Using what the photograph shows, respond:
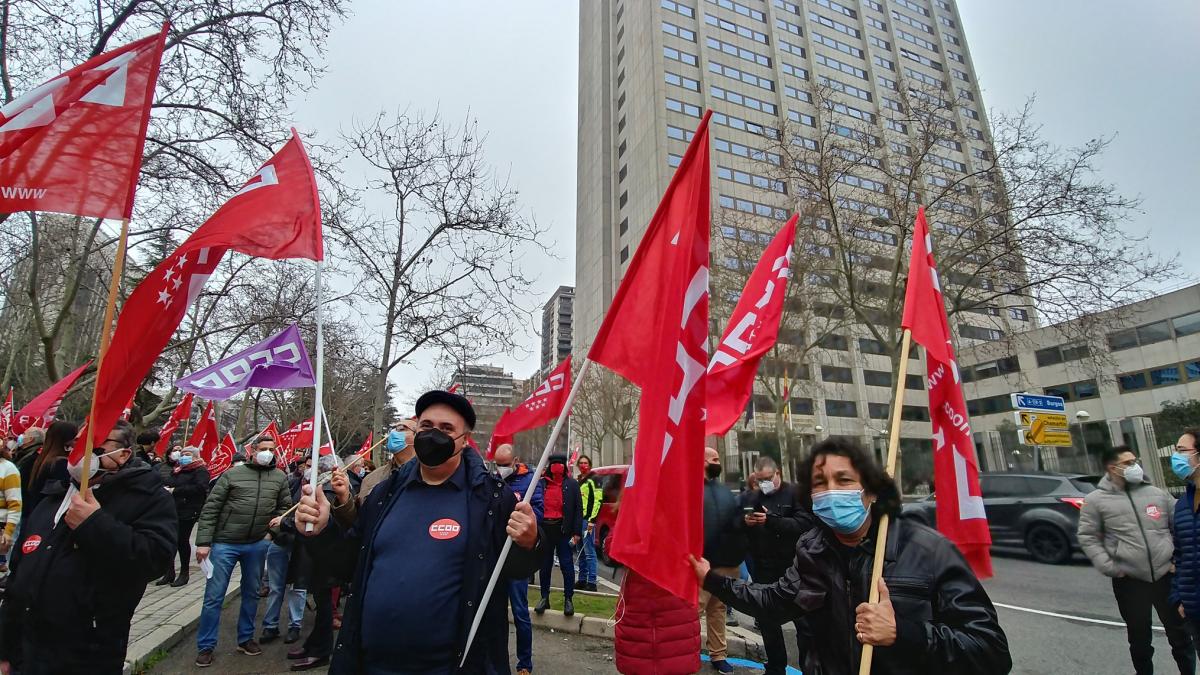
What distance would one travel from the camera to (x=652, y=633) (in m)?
4.09

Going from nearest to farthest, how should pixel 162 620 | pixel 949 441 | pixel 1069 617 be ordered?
pixel 949 441 < pixel 162 620 < pixel 1069 617

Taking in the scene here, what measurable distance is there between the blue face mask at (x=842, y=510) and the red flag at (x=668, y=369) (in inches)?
20.7

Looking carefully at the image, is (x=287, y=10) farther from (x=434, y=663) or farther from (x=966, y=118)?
(x=966, y=118)

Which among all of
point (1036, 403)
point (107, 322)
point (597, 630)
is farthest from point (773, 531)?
point (1036, 403)

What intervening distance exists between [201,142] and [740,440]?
38960 millimetres

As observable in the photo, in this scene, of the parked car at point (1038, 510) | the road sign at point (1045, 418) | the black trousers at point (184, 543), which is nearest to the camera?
the black trousers at point (184, 543)

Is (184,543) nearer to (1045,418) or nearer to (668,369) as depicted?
(668,369)

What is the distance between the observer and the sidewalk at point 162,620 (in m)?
A: 5.19

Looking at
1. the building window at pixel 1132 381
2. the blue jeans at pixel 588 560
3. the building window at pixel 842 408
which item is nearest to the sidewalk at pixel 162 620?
the blue jeans at pixel 588 560

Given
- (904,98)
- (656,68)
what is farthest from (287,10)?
(656,68)

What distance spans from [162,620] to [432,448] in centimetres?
597

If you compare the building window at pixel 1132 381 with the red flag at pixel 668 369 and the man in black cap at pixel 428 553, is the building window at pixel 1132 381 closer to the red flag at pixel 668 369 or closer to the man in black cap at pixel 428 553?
the red flag at pixel 668 369

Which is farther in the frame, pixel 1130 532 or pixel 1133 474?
pixel 1133 474

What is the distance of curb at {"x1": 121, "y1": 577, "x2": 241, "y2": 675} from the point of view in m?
4.92
